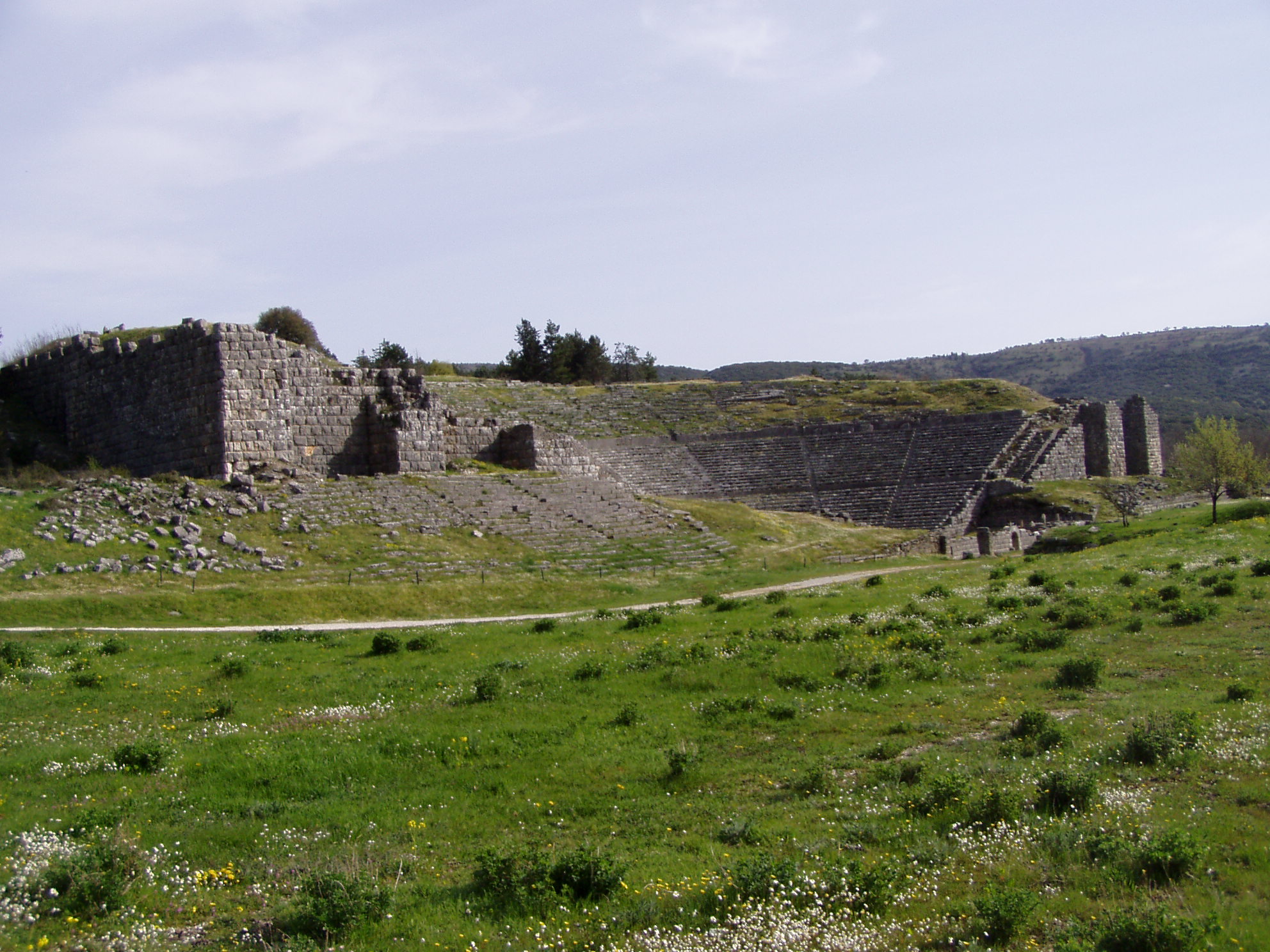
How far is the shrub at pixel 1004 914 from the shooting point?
5.67 metres

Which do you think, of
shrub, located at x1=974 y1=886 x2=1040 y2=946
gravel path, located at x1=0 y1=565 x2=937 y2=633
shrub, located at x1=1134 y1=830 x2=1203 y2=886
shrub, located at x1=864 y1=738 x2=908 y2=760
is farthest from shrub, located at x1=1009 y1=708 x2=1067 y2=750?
gravel path, located at x1=0 y1=565 x2=937 y2=633

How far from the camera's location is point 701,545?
33.3 metres

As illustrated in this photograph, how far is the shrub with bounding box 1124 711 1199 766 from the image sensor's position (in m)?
8.41

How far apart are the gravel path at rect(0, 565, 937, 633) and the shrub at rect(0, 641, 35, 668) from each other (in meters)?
4.61

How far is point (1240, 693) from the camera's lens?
10.1 metres

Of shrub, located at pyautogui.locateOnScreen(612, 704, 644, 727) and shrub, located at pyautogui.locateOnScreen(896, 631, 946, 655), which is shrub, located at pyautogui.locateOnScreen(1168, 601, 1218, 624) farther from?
shrub, located at pyautogui.locateOnScreen(612, 704, 644, 727)

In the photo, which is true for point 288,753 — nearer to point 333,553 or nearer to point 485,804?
point 485,804

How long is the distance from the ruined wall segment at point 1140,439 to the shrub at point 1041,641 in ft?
142

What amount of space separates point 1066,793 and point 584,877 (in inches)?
152

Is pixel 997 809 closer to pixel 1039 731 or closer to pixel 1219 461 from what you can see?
pixel 1039 731

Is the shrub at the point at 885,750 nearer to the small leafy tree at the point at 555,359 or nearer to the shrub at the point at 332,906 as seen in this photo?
the shrub at the point at 332,906

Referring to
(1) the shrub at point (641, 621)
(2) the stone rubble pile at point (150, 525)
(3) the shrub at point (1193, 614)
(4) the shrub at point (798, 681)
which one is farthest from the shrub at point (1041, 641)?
(2) the stone rubble pile at point (150, 525)

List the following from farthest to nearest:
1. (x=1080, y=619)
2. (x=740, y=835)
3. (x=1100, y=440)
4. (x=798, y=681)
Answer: (x=1100, y=440) → (x=1080, y=619) → (x=798, y=681) → (x=740, y=835)

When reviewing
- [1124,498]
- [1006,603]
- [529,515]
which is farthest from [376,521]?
[1124,498]
